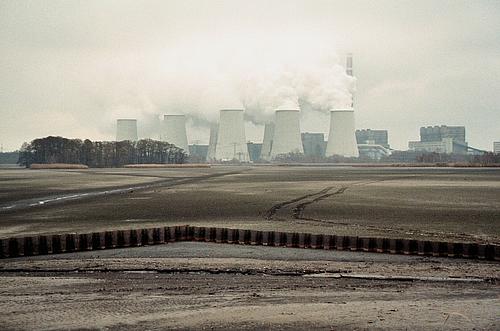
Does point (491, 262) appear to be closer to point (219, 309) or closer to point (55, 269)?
point (219, 309)

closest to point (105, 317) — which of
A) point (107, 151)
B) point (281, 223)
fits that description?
point (281, 223)

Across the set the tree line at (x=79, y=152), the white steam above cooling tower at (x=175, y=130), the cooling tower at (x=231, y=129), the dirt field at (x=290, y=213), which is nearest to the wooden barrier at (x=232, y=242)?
the dirt field at (x=290, y=213)

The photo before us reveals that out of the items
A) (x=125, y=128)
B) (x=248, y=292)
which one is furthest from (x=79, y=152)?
(x=248, y=292)

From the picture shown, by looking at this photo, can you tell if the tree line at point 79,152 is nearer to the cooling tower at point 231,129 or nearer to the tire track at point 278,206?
the cooling tower at point 231,129

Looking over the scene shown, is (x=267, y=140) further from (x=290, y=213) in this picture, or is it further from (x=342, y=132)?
(x=290, y=213)

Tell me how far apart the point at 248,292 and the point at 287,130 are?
124 meters

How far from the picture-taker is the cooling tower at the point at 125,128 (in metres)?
147

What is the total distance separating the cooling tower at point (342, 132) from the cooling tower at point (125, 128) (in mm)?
42698

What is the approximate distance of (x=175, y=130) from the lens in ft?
477

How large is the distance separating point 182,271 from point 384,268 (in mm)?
4638

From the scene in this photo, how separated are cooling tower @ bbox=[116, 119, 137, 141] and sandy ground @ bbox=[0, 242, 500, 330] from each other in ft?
430

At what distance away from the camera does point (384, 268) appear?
1575 cm

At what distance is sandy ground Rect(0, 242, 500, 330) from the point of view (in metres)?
10.5

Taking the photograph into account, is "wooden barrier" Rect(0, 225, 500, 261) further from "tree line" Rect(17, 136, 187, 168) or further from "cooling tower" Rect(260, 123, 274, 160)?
"cooling tower" Rect(260, 123, 274, 160)
